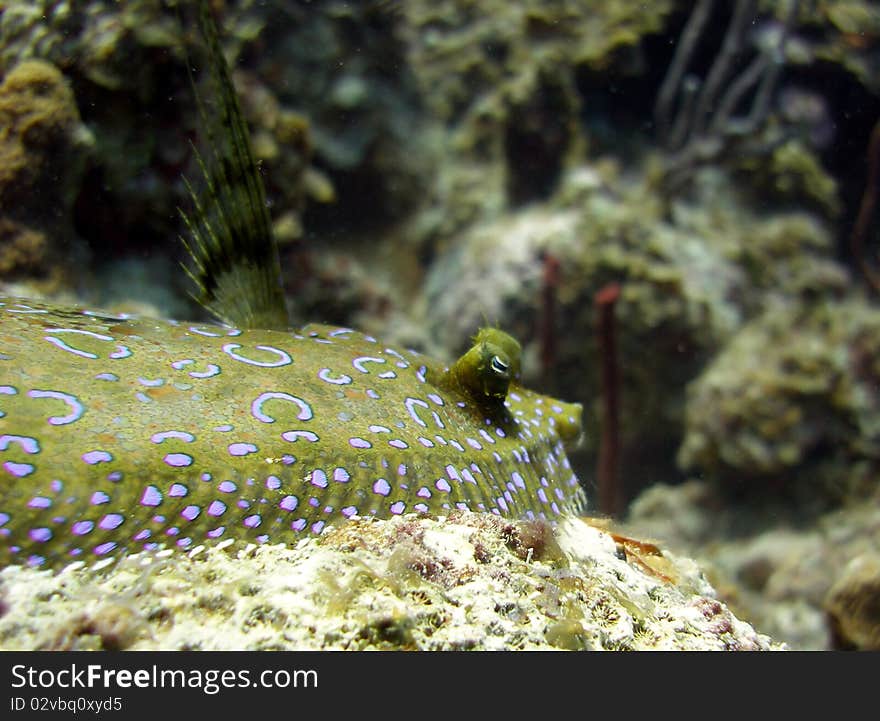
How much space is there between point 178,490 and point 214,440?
0.67 feet

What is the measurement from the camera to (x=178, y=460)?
1.91 meters

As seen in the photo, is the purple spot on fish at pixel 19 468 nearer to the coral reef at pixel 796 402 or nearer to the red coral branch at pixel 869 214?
the coral reef at pixel 796 402

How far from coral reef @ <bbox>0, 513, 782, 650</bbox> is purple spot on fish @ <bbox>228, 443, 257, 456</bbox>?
0.31m

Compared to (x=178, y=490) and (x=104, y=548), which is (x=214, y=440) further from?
(x=104, y=548)

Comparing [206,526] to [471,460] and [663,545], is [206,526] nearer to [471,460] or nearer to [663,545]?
[471,460]

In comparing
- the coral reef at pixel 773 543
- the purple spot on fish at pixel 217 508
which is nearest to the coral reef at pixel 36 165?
the purple spot on fish at pixel 217 508

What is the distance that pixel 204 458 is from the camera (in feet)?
6.38

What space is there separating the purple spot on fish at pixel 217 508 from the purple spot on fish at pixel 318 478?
292 mm

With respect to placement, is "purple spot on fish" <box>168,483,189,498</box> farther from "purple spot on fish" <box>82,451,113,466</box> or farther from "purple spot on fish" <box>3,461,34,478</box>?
"purple spot on fish" <box>3,461,34,478</box>

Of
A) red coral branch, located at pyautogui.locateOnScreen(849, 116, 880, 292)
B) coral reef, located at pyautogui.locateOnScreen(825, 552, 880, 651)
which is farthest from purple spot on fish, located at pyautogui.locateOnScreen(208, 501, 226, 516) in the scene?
red coral branch, located at pyautogui.locateOnScreen(849, 116, 880, 292)

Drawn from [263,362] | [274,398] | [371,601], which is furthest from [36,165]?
[371,601]
